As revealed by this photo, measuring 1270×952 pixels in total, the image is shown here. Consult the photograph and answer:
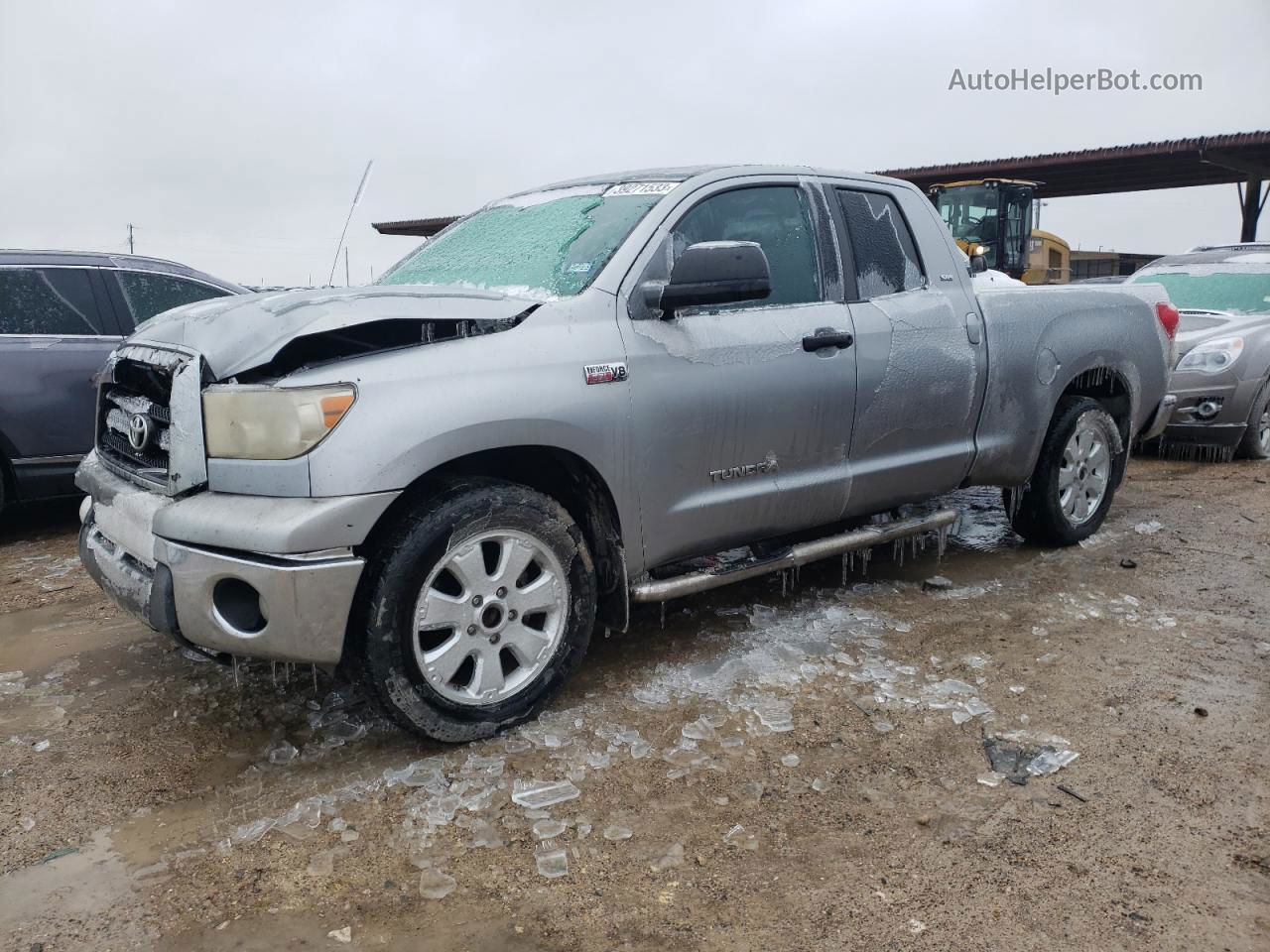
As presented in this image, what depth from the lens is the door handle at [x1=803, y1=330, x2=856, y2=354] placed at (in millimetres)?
3609

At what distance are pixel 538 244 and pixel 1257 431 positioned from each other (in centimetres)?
648

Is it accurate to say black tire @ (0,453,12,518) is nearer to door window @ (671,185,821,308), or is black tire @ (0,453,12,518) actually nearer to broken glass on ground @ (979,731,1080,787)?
door window @ (671,185,821,308)

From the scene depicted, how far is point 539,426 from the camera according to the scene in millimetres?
2932

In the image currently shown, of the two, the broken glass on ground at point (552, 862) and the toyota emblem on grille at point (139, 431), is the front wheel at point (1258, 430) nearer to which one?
the broken glass on ground at point (552, 862)

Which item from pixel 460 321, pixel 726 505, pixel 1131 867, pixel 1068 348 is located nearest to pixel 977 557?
pixel 1068 348

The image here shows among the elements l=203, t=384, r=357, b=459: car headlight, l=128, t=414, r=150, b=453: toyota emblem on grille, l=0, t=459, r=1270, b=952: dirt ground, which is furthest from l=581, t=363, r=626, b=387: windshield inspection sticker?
l=128, t=414, r=150, b=453: toyota emblem on grille

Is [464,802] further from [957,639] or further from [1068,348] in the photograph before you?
[1068,348]

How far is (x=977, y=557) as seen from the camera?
5000 millimetres

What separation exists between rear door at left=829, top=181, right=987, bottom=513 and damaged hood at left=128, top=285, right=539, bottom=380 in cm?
149

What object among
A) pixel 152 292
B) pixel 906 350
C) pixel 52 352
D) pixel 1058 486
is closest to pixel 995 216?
pixel 1058 486

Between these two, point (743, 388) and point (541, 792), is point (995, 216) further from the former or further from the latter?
point (541, 792)

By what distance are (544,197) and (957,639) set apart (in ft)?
7.89

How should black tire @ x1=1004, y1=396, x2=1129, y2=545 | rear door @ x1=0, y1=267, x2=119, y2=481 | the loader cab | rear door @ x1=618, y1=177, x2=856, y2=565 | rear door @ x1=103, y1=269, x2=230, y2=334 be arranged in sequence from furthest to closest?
the loader cab
rear door @ x1=103, y1=269, x2=230, y2=334
rear door @ x1=0, y1=267, x2=119, y2=481
black tire @ x1=1004, y1=396, x2=1129, y2=545
rear door @ x1=618, y1=177, x2=856, y2=565

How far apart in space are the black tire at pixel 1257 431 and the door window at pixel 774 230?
530 centimetres
